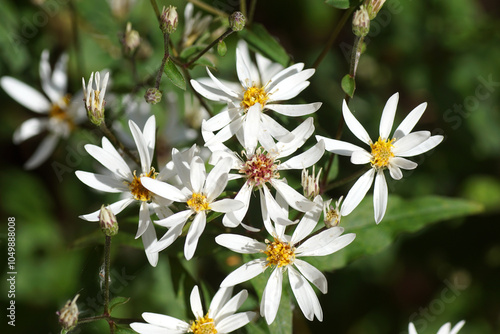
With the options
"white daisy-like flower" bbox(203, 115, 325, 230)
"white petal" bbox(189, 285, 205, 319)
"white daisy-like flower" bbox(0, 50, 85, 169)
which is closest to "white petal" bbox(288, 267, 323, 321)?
"white daisy-like flower" bbox(203, 115, 325, 230)

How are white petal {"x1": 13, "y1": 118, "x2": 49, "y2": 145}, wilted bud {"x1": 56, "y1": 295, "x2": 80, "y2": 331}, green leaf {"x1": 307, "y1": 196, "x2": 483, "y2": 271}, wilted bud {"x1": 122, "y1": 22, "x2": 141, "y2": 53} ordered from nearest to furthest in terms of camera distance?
1. wilted bud {"x1": 56, "y1": 295, "x2": 80, "y2": 331}
2. green leaf {"x1": 307, "y1": 196, "x2": 483, "y2": 271}
3. wilted bud {"x1": 122, "y1": 22, "x2": 141, "y2": 53}
4. white petal {"x1": 13, "y1": 118, "x2": 49, "y2": 145}

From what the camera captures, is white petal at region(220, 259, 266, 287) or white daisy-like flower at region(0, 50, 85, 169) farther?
white daisy-like flower at region(0, 50, 85, 169)

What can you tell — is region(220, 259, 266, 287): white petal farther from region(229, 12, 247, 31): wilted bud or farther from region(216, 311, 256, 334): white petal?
region(229, 12, 247, 31): wilted bud

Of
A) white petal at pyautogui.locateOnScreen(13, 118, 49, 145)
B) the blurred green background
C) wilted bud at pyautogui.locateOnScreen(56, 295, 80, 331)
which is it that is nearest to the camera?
wilted bud at pyautogui.locateOnScreen(56, 295, 80, 331)

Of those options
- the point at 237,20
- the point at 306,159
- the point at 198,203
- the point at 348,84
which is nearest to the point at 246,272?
the point at 198,203

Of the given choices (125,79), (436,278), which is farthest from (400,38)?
(125,79)

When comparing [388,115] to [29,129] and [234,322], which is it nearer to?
[234,322]

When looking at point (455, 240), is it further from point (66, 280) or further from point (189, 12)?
point (66, 280)

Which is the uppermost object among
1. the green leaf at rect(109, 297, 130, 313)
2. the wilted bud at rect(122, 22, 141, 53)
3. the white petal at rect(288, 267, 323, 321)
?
the wilted bud at rect(122, 22, 141, 53)
